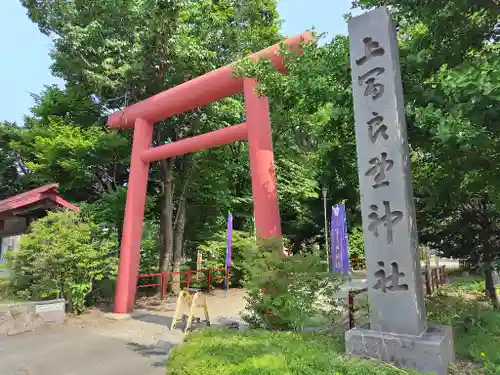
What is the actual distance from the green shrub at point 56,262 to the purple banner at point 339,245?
6.43m

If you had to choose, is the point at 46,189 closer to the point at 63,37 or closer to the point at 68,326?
the point at 68,326

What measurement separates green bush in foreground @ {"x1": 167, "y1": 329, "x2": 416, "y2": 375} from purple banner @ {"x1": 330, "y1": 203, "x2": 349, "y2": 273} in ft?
15.5

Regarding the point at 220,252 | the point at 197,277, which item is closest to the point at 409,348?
the point at 197,277

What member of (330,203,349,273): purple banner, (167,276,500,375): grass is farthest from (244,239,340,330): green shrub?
(330,203,349,273): purple banner

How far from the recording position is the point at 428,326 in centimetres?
480

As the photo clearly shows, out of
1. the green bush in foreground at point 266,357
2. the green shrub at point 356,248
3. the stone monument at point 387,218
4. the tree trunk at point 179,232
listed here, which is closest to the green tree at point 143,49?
the tree trunk at point 179,232

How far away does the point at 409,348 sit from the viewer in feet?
13.8

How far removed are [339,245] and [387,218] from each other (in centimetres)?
571

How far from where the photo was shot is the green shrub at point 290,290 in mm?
6008

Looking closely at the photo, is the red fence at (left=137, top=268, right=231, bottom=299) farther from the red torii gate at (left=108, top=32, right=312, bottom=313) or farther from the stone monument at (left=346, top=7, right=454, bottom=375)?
the stone monument at (left=346, top=7, right=454, bottom=375)

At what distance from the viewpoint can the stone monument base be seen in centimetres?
406

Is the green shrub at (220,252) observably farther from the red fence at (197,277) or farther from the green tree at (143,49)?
the green tree at (143,49)

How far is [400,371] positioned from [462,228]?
789 centimetres

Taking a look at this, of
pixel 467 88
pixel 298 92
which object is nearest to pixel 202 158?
pixel 298 92
